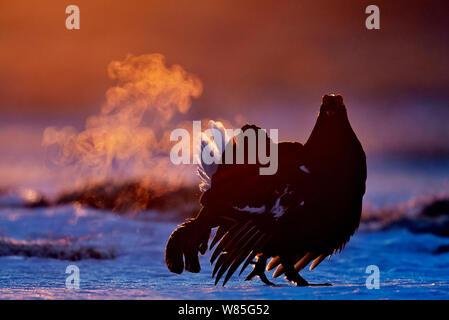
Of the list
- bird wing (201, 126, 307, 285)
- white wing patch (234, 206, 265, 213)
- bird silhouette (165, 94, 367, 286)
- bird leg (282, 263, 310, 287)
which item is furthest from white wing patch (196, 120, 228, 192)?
bird leg (282, 263, 310, 287)

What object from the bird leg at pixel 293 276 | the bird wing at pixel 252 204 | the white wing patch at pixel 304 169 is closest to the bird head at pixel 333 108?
the bird wing at pixel 252 204

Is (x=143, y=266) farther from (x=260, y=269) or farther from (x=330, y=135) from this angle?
(x=330, y=135)

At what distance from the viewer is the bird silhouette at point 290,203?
6.97 m

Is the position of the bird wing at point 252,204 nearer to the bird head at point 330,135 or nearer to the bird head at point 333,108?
the bird head at point 330,135

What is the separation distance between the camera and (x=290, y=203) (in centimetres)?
695

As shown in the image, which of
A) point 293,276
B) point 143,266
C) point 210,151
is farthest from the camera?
point 143,266

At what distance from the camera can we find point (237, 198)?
7.10 metres

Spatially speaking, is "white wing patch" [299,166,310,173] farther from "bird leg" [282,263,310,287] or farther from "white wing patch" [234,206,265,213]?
"bird leg" [282,263,310,287]

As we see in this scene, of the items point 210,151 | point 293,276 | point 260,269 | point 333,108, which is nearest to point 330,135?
point 333,108

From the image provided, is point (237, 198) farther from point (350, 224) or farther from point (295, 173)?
Result: point (350, 224)

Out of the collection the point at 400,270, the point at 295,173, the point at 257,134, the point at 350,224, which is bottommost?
the point at 400,270

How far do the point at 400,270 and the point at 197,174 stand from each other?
4242 mm
